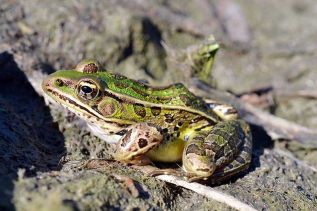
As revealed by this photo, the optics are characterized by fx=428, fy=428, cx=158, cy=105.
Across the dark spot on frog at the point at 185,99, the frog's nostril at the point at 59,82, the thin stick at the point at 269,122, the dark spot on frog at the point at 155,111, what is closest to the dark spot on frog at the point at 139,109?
the dark spot on frog at the point at 155,111

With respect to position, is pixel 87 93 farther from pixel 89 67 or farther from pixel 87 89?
pixel 89 67

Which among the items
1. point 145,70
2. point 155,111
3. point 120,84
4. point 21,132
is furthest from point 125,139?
point 145,70

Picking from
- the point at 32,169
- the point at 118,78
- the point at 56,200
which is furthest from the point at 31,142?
the point at 56,200

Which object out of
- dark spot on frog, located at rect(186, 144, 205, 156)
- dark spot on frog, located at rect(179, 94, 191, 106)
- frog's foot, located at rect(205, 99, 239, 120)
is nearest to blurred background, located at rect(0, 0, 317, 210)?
dark spot on frog, located at rect(186, 144, 205, 156)

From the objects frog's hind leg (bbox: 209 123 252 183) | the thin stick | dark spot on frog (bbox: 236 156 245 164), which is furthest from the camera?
the thin stick

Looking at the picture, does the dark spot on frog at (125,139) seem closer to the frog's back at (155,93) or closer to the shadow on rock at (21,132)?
the frog's back at (155,93)

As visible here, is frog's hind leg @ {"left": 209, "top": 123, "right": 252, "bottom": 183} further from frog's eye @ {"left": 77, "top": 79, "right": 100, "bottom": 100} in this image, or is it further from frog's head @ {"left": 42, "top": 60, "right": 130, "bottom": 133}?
frog's eye @ {"left": 77, "top": 79, "right": 100, "bottom": 100}
